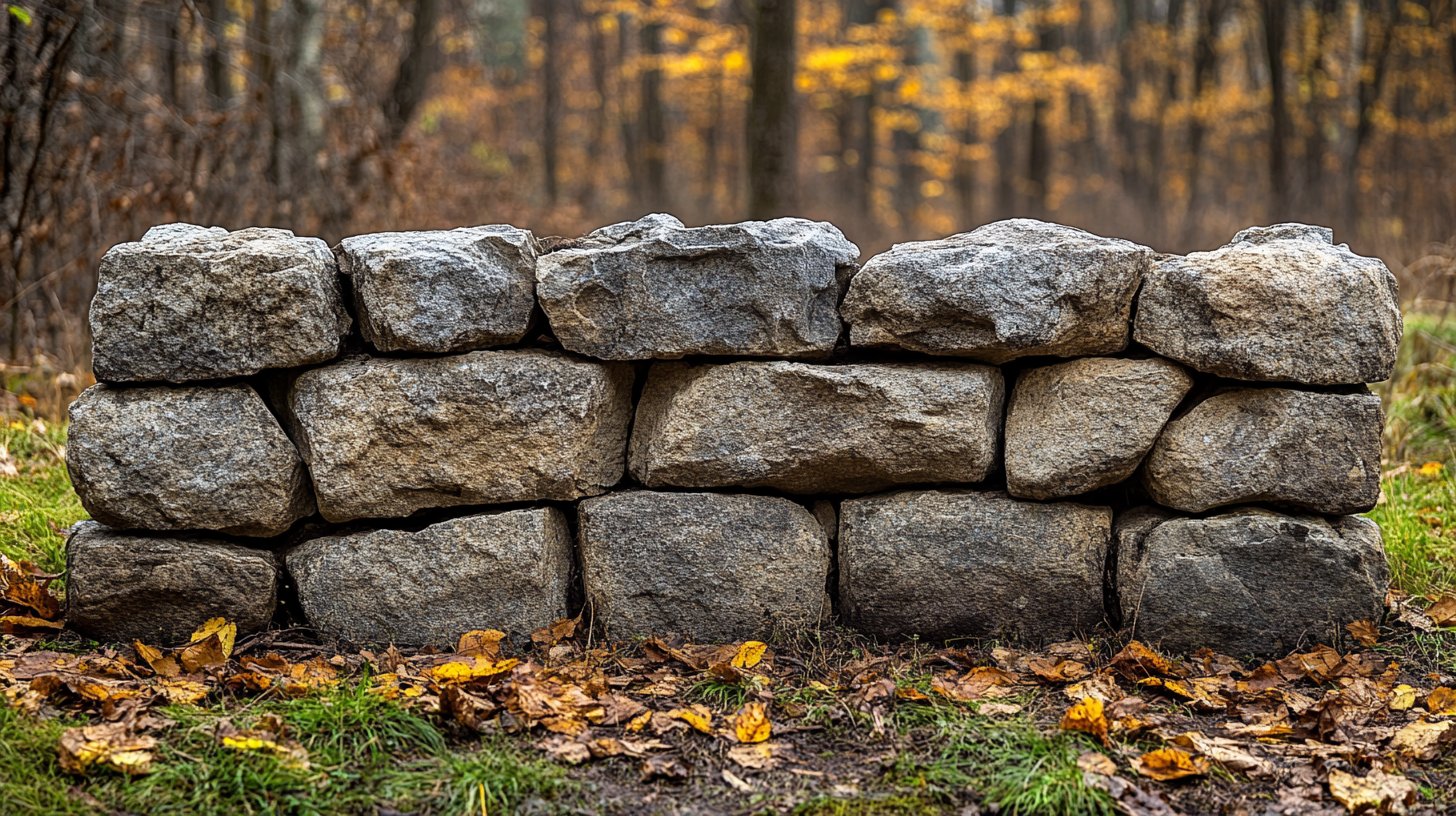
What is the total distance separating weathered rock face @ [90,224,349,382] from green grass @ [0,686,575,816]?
3.03 feet

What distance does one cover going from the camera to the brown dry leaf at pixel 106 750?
2463mm

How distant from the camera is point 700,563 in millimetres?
3326

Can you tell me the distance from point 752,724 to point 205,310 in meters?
1.78

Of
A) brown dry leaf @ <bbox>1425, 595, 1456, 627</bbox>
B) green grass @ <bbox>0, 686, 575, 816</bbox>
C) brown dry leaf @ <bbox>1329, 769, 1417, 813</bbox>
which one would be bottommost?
brown dry leaf @ <bbox>1425, 595, 1456, 627</bbox>

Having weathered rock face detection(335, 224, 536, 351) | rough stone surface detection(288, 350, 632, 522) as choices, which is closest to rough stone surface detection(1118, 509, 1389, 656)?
rough stone surface detection(288, 350, 632, 522)

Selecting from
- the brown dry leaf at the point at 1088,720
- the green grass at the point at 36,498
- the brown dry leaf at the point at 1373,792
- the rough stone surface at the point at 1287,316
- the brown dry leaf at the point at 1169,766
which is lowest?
the brown dry leaf at the point at 1373,792

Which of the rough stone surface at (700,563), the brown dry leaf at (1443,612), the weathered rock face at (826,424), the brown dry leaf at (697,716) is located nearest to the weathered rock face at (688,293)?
the weathered rock face at (826,424)

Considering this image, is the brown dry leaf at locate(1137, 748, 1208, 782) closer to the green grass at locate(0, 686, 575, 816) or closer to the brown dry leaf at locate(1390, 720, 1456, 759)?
the brown dry leaf at locate(1390, 720, 1456, 759)

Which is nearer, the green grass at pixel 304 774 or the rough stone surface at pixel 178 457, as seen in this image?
the green grass at pixel 304 774

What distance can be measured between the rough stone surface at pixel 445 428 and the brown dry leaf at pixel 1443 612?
265cm

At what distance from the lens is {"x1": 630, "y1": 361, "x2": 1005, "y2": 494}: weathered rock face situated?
3217 mm

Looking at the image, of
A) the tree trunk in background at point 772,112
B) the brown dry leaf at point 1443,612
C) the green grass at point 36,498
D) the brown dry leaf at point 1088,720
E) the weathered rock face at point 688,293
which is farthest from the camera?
the tree trunk in background at point 772,112

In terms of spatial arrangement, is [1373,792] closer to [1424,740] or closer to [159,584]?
[1424,740]

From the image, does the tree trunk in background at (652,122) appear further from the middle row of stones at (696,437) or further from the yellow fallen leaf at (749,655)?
the yellow fallen leaf at (749,655)
